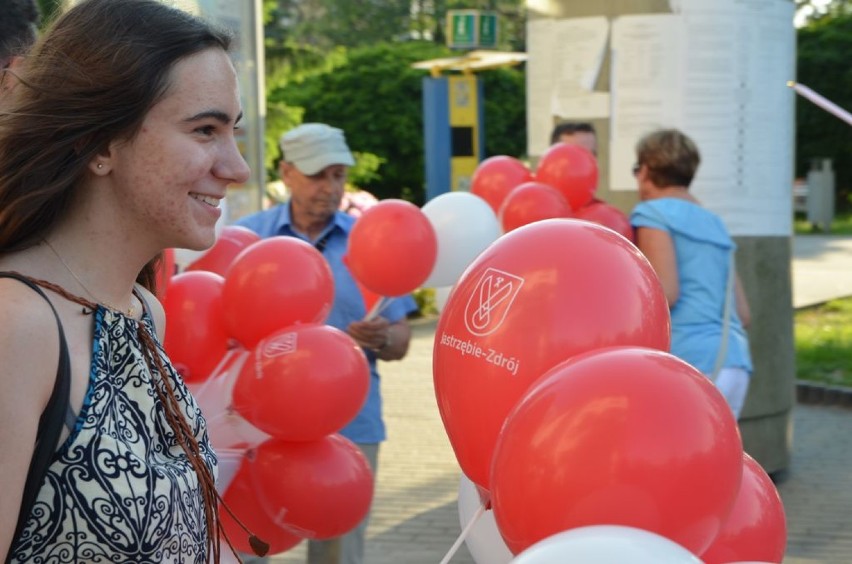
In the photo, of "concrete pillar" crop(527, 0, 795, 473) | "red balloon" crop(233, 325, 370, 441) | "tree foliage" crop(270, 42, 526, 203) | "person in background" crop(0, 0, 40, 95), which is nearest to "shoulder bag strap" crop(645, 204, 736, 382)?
"concrete pillar" crop(527, 0, 795, 473)

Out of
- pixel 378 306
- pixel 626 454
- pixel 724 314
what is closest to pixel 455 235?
pixel 378 306

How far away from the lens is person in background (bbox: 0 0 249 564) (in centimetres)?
189

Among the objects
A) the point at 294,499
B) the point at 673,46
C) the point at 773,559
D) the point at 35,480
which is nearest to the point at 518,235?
the point at 773,559

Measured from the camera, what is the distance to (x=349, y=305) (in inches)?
183

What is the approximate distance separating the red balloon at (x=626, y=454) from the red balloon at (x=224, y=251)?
226 cm

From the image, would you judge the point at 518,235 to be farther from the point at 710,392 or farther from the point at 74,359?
the point at 74,359

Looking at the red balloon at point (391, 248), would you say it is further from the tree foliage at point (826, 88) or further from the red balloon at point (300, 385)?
the tree foliage at point (826, 88)

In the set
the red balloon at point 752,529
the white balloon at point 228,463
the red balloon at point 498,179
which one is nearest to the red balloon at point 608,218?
the red balloon at point 498,179

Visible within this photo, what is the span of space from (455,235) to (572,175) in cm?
93

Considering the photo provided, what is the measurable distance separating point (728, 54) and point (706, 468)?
4.87 metres

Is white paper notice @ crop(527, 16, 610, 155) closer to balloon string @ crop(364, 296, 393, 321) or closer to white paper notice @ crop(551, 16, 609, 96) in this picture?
white paper notice @ crop(551, 16, 609, 96)

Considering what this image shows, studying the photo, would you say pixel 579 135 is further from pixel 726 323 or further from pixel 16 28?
pixel 16 28

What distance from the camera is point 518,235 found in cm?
241

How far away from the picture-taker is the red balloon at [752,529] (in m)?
2.27
